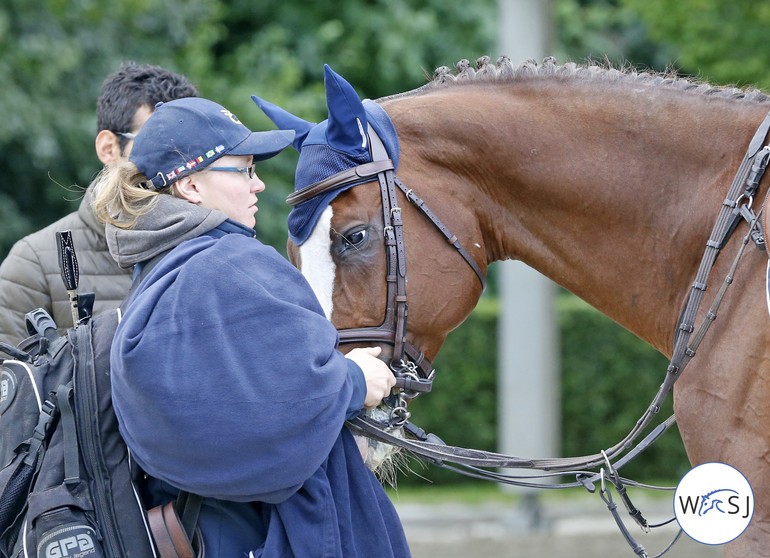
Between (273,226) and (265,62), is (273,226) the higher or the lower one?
the lower one

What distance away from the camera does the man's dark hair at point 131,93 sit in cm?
318

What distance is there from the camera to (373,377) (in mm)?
2240

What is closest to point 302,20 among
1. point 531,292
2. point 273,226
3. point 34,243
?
point 273,226

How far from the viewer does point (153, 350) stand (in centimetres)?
187

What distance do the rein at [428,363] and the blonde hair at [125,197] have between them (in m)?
0.56

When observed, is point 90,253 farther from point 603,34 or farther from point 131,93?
point 603,34

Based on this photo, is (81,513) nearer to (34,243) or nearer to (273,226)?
(34,243)

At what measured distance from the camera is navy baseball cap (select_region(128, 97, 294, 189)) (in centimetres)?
215

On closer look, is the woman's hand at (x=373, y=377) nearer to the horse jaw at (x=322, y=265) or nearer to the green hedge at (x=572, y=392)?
the horse jaw at (x=322, y=265)

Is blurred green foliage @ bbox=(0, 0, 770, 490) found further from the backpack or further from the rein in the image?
the backpack

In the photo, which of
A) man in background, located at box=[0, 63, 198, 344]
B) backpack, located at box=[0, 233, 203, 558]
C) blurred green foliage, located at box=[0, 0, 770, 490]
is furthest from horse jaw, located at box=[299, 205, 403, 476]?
blurred green foliage, located at box=[0, 0, 770, 490]

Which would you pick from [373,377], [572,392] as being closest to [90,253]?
[373,377]

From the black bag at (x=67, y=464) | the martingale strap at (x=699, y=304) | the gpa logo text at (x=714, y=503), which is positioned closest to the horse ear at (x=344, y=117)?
the martingale strap at (x=699, y=304)

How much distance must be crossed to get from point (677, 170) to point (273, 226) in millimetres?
6891
